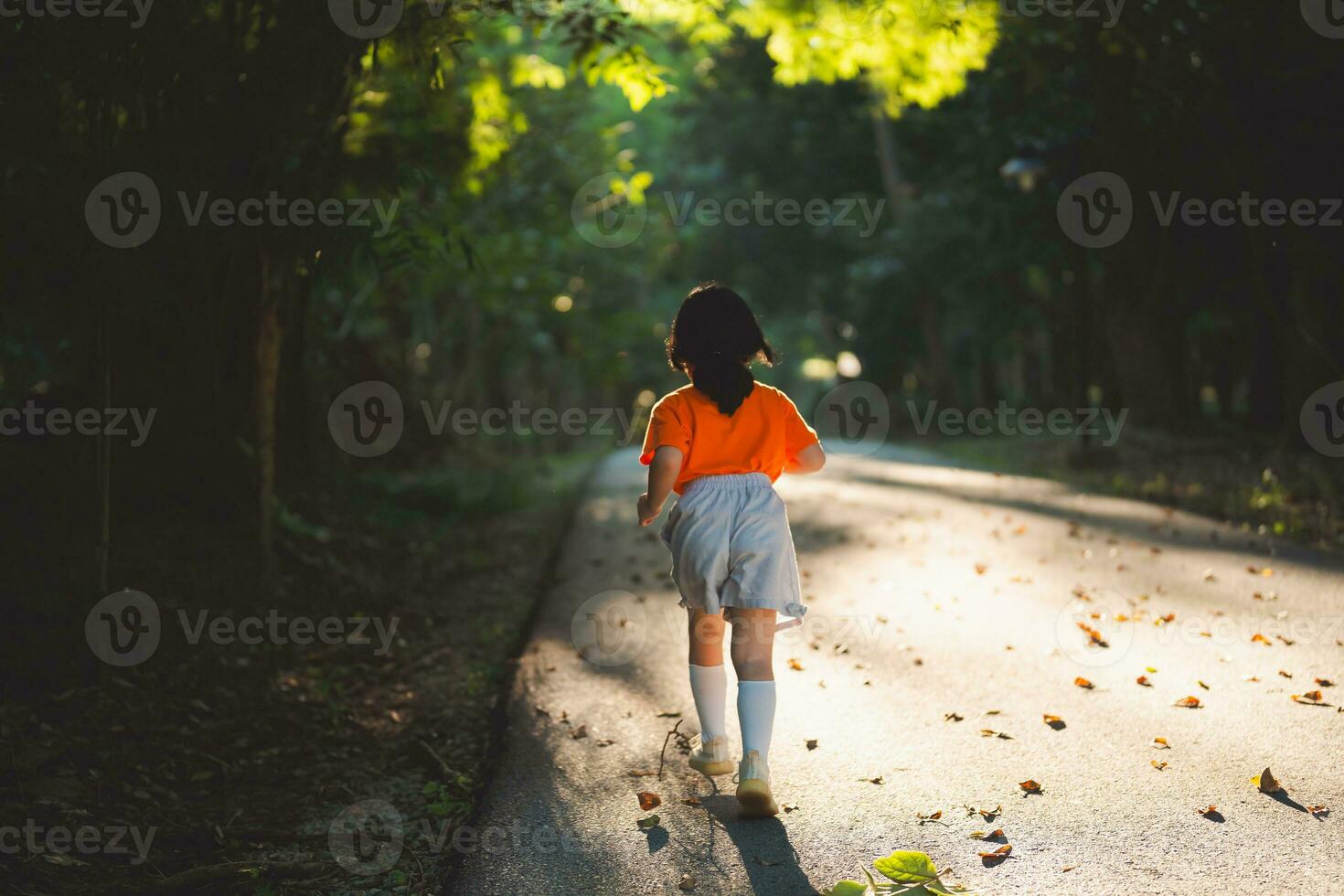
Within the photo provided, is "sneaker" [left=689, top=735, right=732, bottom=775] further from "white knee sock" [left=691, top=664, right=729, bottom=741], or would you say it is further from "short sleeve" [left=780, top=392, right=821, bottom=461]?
"short sleeve" [left=780, top=392, right=821, bottom=461]

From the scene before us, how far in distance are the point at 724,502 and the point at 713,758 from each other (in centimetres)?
99

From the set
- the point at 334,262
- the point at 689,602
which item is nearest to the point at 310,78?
the point at 334,262

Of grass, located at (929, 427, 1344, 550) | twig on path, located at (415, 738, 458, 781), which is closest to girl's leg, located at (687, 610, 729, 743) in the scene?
twig on path, located at (415, 738, 458, 781)

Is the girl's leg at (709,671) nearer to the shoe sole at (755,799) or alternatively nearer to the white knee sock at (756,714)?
the white knee sock at (756,714)

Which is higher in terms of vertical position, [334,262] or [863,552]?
[334,262]

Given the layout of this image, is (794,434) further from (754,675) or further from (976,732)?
(976,732)

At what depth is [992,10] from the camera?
41.2 ft

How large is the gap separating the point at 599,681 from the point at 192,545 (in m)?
2.85

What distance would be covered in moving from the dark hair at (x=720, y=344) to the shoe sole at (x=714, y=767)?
134 centimetres

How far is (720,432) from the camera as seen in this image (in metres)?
4.38

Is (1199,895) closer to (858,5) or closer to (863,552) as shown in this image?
(863,552)

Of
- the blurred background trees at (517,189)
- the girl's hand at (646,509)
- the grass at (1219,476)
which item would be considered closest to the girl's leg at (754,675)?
the girl's hand at (646,509)

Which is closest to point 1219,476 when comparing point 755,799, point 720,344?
point 720,344

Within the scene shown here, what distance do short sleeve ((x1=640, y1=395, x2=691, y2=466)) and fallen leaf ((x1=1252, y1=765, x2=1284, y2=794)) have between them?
2326mm
